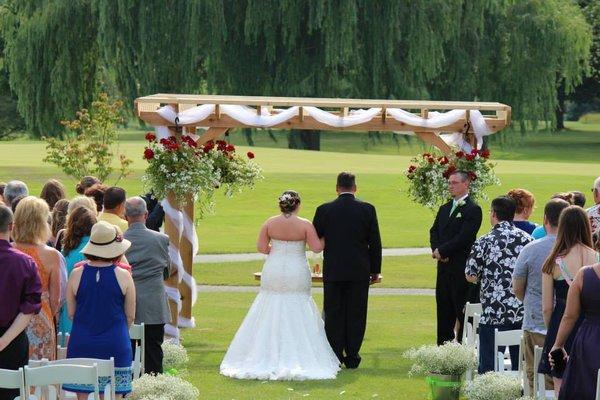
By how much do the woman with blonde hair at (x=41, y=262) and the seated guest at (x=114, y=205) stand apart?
187 centimetres

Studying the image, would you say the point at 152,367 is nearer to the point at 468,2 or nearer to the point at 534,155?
the point at 468,2

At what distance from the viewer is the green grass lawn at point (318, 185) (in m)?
28.6

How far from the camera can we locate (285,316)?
12086mm

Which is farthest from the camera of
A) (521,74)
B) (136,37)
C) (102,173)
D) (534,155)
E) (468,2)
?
(534,155)

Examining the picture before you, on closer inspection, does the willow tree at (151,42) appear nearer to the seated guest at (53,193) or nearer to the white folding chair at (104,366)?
the seated guest at (53,193)

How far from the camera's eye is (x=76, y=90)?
3691 cm

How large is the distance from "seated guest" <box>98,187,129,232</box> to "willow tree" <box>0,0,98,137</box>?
26.7m

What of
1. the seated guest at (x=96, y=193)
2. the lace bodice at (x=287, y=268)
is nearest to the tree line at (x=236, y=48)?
the lace bodice at (x=287, y=268)

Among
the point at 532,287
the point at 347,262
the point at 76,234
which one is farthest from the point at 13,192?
the point at 532,287

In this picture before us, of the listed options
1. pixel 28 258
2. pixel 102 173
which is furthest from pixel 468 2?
pixel 28 258

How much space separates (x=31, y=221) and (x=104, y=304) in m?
0.72

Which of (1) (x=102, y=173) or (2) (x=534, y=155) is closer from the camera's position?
(1) (x=102, y=173)

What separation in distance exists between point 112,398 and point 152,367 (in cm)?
277

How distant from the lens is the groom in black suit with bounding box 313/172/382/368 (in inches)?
484
